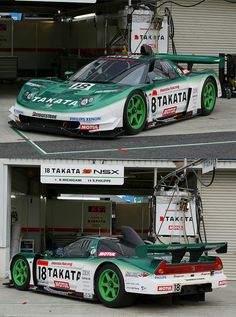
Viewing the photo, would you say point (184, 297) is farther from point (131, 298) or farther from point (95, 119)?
point (95, 119)

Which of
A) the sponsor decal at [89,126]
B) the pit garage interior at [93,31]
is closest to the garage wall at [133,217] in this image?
the pit garage interior at [93,31]

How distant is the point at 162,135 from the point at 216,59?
4378 millimetres

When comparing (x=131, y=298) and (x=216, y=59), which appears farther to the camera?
(x=216, y=59)

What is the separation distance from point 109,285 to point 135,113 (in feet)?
15.5

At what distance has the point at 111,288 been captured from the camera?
12242 mm

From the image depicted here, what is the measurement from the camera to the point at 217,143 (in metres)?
15.8

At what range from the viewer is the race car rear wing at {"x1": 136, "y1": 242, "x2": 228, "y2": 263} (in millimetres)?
11719

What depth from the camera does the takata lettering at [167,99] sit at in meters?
16.7

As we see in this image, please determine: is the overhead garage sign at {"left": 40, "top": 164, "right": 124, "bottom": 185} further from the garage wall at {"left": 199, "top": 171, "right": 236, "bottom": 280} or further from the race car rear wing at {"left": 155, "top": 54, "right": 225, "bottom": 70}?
the race car rear wing at {"left": 155, "top": 54, "right": 225, "bottom": 70}

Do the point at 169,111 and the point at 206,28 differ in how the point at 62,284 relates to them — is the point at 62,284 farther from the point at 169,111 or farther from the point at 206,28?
the point at 206,28

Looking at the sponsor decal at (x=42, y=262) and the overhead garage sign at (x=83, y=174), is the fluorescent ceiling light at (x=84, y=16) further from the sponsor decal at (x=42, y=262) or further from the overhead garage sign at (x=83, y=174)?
the sponsor decal at (x=42, y=262)

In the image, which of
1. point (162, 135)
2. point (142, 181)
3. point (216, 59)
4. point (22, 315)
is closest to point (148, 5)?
point (216, 59)

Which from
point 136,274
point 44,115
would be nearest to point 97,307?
point 136,274

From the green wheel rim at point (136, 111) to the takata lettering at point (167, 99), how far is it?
0.41 metres
